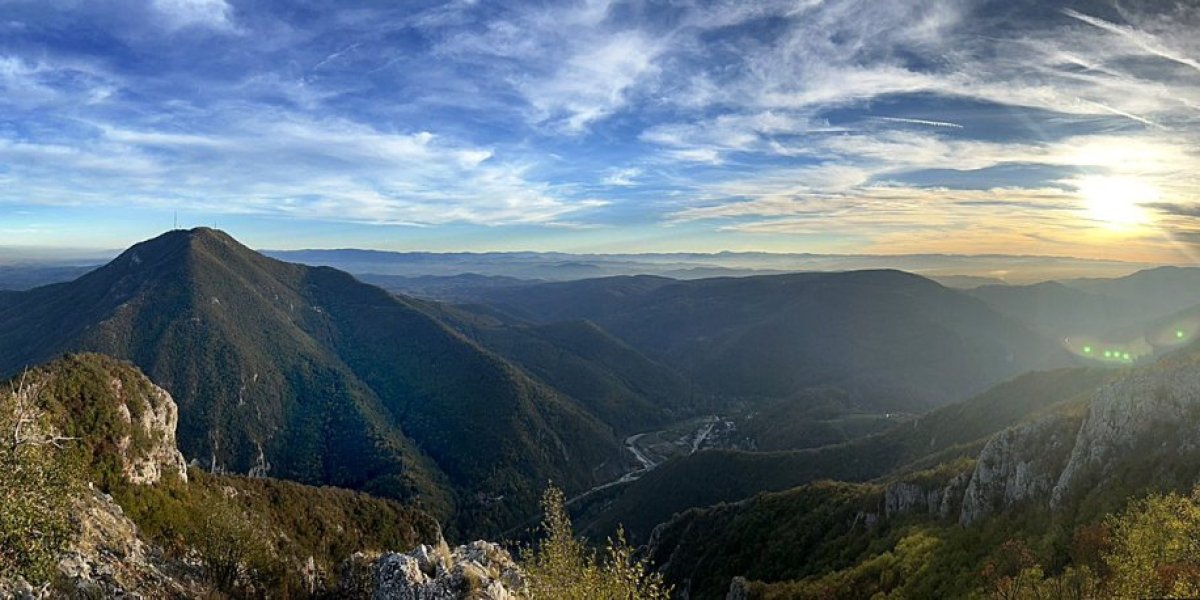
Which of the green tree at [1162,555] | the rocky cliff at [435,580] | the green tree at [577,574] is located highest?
the green tree at [1162,555]

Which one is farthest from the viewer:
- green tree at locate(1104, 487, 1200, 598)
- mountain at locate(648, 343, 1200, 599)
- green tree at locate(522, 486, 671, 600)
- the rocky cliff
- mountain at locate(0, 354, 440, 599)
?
the rocky cliff

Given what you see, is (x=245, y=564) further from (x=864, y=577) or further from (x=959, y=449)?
(x=959, y=449)

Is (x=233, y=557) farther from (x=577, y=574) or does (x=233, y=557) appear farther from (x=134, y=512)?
(x=577, y=574)

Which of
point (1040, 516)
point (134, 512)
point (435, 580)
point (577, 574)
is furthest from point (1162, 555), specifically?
point (134, 512)

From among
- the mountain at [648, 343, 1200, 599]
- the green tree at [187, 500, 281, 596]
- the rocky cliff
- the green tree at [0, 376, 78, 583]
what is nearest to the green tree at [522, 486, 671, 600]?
the rocky cliff

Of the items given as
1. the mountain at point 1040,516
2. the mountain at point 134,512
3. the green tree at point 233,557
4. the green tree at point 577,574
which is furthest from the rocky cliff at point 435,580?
the mountain at point 1040,516

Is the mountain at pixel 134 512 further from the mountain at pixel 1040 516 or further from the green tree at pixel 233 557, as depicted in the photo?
the mountain at pixel 1040 516

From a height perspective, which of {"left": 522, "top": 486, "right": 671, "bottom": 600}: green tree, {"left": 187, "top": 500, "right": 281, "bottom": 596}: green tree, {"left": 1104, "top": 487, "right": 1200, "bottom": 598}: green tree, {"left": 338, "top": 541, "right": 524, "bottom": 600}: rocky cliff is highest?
{"left": 1104, "top": 487, "right": 1200, "bottom": 598}: green tree

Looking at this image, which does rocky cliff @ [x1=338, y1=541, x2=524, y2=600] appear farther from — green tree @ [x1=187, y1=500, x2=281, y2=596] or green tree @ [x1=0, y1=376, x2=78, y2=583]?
green tree @ [x1=0, y1=376, x2=78, y2=583]
